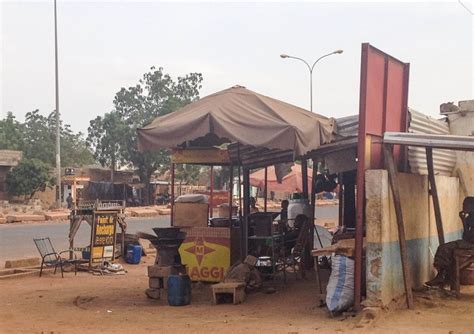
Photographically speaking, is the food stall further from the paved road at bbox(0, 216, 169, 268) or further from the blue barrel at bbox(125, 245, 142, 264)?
the paved road at bbox(0, 216, 169, 268)

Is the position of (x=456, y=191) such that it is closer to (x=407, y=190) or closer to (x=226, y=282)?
(x=407, y=190)

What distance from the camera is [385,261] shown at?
26.6ft

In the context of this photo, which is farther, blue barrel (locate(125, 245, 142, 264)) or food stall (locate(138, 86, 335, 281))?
blue barrel (locate(125, 245, 142, 264))

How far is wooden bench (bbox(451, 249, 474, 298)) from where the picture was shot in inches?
360

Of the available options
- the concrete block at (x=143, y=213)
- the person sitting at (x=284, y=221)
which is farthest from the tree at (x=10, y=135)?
the person sitting at (x=284, y=221)

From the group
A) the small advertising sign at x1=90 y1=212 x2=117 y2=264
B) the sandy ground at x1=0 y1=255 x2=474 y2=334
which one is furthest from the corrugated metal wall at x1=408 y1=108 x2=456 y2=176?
the small advertising sign at x1=90 y1=212 x2=117 y2=264

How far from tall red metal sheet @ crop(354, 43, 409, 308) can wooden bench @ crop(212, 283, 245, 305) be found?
1.81m

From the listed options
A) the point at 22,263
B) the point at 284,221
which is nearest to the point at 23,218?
the point at 22,263

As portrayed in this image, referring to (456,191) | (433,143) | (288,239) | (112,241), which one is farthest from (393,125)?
(112,241)

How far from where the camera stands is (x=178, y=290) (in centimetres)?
920

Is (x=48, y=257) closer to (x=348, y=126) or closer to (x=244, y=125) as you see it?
(x=244, y=125)

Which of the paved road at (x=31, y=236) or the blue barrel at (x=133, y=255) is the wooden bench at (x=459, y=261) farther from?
the paved road at (x=31, y=236)

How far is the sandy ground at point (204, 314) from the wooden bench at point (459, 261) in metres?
0.18

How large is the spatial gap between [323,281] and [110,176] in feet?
141
